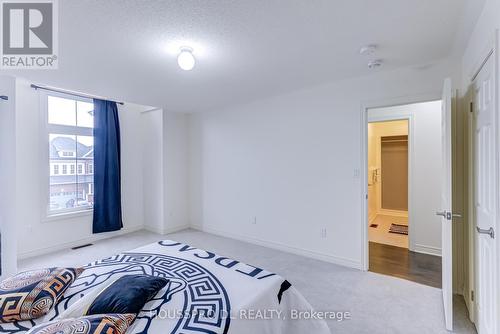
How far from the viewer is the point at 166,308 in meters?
1.38

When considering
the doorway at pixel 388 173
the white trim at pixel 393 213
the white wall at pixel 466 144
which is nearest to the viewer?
the white wall at pixel 466 144

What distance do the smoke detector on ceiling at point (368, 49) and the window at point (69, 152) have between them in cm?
430

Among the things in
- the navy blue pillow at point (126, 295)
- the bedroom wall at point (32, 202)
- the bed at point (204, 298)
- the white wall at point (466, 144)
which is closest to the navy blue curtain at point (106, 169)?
the bedroom wall at point (32, 202)

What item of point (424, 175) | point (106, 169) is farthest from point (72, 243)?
point (424, 175)

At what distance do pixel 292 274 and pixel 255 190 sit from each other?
5.19 feet

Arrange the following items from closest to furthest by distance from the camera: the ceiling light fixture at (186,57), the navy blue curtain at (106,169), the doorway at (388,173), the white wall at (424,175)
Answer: the ceiling light fixture at (186,57)
the white wall at (424,175)
the navy blue curtain at (106,169)
the doorway at (388,173)

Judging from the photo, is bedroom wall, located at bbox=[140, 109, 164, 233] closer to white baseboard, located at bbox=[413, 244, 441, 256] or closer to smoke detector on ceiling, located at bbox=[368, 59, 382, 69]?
smoke detector on ceiling, located at bbox=[368, 59, 382, 69]

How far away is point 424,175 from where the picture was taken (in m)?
3.74

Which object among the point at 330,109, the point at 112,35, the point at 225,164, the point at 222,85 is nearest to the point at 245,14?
the point at 112,35

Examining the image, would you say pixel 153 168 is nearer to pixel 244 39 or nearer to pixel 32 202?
pixel 32 202

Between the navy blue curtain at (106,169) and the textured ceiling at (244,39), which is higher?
the textured ceiling at (244,39)

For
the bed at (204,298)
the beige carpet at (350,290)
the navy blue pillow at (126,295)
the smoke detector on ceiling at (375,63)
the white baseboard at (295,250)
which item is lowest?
the beige carpet at (350,290)

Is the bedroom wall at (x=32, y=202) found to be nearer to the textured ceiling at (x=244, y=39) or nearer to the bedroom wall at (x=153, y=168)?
the textured ceiling at (x=244, y=39)

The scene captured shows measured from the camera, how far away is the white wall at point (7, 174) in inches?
106
